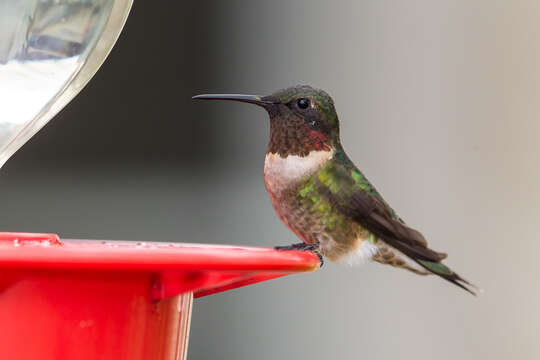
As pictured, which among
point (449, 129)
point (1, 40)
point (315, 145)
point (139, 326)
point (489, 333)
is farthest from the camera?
point (449, 129)

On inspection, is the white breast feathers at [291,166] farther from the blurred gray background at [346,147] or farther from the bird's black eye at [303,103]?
the blurred gray background at [346,147]

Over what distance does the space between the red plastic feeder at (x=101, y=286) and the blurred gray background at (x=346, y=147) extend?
92.0 inches

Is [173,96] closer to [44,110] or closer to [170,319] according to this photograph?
[44,110]

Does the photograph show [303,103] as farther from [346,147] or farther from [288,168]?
[346,147]

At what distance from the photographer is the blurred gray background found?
303cm

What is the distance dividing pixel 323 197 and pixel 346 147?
5.09ft

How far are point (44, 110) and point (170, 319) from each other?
42 cm

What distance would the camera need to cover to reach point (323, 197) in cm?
170

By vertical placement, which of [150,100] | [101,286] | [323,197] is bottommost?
[101,286]


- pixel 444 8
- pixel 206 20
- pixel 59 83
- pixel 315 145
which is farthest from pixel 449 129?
pixel 59 83

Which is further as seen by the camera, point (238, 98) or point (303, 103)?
point (303, 103)

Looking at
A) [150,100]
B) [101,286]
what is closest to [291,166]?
[101,286]

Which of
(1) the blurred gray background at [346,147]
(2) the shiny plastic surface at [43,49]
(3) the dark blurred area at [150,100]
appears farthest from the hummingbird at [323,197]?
(3) the dark blurred area at [150,100]

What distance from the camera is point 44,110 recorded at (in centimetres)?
111
